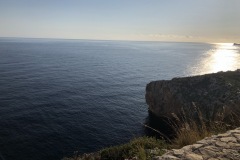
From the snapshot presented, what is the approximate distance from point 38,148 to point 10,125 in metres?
10.7

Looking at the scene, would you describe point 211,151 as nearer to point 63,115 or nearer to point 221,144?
point 221,144

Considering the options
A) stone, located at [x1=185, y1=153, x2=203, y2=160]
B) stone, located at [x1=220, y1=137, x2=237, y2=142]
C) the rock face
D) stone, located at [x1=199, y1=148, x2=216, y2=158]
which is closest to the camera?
stone, located at [x1=185, y1=153, x2=203, y2=160]

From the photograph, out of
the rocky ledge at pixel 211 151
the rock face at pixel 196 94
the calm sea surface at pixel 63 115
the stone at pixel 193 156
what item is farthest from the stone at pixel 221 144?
the rock face at pixel 196 94

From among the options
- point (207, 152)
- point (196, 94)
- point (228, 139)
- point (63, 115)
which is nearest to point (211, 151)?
point (207, 152)

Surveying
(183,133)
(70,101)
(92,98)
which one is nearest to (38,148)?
(70,101)

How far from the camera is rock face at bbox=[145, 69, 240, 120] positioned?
1705 inches

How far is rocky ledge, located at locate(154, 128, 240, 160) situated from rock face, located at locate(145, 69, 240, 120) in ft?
109

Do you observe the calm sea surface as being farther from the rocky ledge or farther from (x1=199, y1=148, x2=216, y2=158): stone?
(x1=199, y1=148, x2=216, y2=158): stone

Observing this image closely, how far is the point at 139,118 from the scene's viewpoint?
53.7 metres

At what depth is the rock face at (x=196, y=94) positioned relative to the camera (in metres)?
43.3

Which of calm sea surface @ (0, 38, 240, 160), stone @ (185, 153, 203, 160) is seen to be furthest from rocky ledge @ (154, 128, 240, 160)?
calm sea surface @ (0, 38, 240, 160)

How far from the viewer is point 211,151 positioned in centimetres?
779

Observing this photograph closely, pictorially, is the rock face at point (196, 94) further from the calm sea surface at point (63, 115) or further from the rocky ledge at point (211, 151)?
the rocky ledge at point (211, 151)

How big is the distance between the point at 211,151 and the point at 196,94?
43.4 meters
